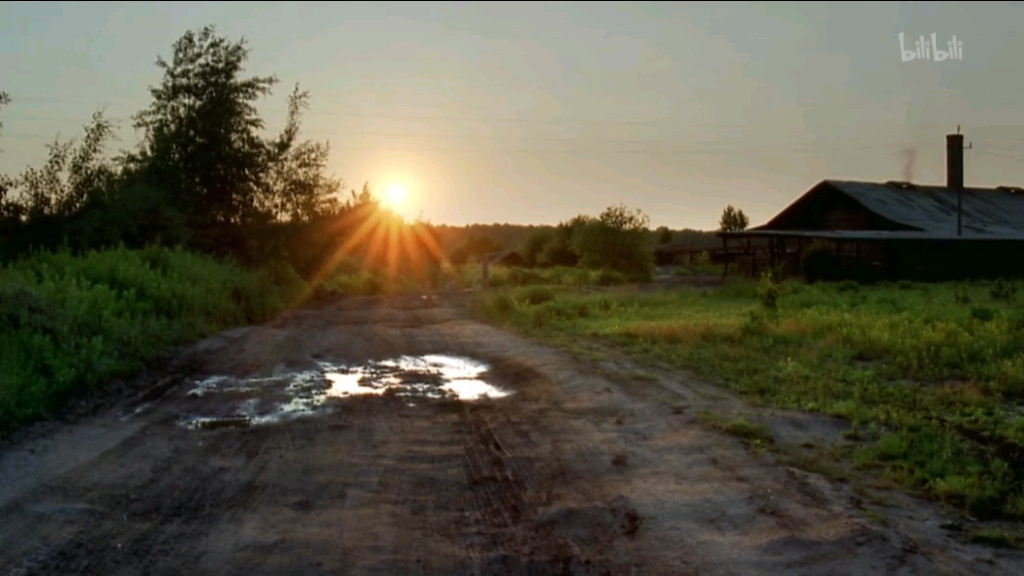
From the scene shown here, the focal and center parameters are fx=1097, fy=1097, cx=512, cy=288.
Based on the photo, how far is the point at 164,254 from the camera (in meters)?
26.5

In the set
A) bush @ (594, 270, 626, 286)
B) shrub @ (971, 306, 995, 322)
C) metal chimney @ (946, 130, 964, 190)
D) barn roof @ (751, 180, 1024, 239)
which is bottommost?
bush @ (594, 270, 626, 286)

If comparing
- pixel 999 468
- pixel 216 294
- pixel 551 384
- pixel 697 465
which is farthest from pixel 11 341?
pixel 216 294

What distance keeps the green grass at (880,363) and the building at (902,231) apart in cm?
1474

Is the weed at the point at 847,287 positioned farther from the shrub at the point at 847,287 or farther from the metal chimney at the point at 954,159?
the metal chimney at the point at 954,159

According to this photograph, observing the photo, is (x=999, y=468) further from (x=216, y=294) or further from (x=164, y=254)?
(x=164, y=254)

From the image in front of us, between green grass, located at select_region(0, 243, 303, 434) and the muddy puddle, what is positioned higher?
green grass, located at select_region(0, 243, 303, 434)

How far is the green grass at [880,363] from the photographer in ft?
28.9

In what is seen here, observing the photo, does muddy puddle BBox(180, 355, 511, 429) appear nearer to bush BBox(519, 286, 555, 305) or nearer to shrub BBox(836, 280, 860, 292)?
bush BBox(519, 286, 555, 305)

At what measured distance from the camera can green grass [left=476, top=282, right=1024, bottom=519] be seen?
8797 millimetres

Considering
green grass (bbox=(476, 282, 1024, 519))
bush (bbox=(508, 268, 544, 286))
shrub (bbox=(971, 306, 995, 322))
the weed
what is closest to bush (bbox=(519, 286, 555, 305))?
green grass (bbox=(476, 282, 1024, 519))

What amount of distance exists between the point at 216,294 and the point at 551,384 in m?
13.9

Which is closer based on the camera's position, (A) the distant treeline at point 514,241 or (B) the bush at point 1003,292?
(B) the bush at point 1003,292

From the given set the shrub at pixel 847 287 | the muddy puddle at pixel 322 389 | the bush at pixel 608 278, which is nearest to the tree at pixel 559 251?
the bush at pixel 608 278

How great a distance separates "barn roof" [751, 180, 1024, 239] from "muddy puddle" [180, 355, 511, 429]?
1314 inches
